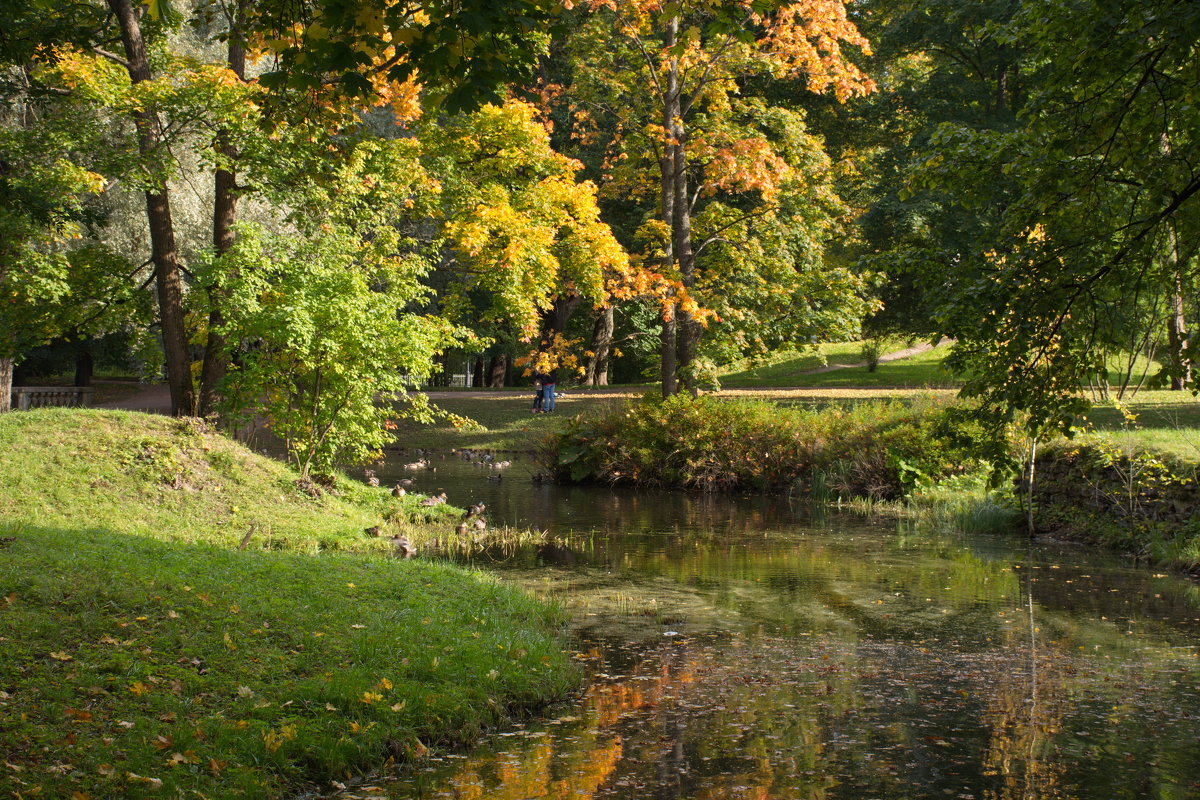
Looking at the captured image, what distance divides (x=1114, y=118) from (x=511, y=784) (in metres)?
5.84

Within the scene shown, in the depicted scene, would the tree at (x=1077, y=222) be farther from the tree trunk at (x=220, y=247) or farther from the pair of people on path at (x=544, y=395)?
the pair of people on path at (x=544, y=395)

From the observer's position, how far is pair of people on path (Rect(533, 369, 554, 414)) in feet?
102

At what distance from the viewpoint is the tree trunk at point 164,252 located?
1438 centimetres

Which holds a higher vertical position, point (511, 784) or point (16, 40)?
point (16, 40)

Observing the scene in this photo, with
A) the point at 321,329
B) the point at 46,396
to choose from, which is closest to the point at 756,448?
the point at 321,329

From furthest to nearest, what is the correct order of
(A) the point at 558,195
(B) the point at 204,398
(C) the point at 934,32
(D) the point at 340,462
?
(C) the point at 934,32, (A) the point at 558,195, (D) the point at 340,462, (B) the point at 204,398

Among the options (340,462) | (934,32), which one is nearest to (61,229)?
(340,462)

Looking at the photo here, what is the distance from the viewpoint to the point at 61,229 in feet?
41.4

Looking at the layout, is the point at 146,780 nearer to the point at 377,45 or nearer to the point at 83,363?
the point at 377,45

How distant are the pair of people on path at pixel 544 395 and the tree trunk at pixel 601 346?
180cm

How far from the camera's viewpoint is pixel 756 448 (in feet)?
66.8

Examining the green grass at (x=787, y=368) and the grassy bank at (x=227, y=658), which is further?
the green grass at (x=787, y=368)

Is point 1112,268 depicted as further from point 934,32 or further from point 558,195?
point 934,32

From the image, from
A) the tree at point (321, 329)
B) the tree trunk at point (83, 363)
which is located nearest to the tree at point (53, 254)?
the tree at point (321, 329)
